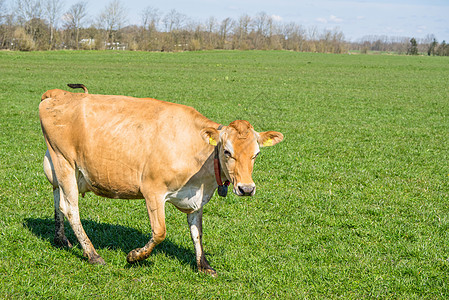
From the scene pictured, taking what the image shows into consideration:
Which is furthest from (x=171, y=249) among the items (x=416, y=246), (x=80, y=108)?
(x=416, y=246)

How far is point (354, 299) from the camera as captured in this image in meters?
5.38

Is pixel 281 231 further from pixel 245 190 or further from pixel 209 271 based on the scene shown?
pixel 245 190

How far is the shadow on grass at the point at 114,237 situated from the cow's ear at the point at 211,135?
197cm

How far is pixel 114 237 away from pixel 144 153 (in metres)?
2.04

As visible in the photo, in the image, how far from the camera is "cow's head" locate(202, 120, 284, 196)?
4.95 metres

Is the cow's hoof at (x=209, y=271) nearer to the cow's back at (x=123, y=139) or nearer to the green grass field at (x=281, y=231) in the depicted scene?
the green grass field at (x=281, y=231)

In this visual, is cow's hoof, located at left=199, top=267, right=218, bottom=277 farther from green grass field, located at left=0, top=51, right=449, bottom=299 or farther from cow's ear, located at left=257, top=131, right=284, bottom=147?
cow's ear, located at left=257, top=131, right=284, bottom=147

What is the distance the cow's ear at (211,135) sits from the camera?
5.14 meters

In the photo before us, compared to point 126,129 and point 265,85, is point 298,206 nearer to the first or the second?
point 126,129

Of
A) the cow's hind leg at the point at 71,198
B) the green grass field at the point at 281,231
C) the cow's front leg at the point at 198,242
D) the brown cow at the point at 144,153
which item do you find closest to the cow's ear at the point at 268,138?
the brown cow at the point at 144,153

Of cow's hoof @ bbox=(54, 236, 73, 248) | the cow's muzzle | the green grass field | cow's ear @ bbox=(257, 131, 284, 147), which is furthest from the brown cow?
cow's hoof @ bbox=(54, 236, 73, 248)

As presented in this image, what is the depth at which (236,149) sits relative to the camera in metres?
5.03

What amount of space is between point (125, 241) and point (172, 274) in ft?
4.04

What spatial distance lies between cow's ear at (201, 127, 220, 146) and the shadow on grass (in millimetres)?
1969
